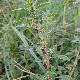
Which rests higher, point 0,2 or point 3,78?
point 0,2

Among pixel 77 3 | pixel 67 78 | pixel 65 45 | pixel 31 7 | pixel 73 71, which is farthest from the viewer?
pixel 77 3

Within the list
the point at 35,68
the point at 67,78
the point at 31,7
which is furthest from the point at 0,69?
the point at 31,7

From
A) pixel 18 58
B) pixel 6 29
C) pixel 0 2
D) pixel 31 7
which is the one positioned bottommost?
pixel 18 58

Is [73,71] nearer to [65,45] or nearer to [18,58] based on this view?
[65,45]

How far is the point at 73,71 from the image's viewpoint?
1105 mm

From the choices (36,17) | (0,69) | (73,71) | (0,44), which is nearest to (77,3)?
(73,71)

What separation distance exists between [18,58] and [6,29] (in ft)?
1.31

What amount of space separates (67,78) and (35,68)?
0.53m

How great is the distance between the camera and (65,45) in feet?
4.75

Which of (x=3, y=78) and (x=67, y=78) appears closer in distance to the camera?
(x=67, y=78)

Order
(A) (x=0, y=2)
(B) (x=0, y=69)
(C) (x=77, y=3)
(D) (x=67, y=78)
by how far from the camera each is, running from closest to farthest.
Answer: (D) (x=67, y=78) → (B) (x=0, y=69) → (C) (x=77, y=3) → (A) (x=0, y=2)

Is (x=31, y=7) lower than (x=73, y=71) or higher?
higher

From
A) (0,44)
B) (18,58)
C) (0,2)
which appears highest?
(0,2)

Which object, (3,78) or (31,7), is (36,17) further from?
(3,78)
